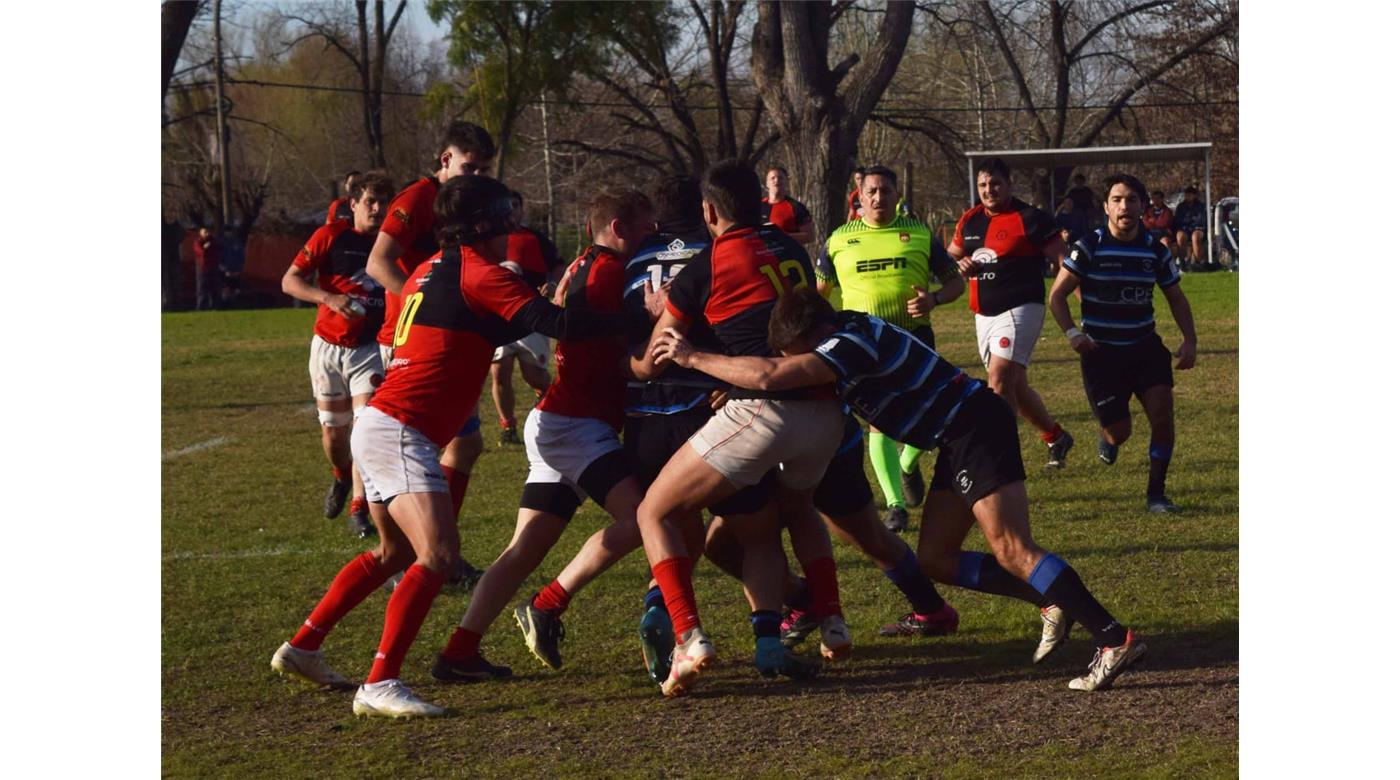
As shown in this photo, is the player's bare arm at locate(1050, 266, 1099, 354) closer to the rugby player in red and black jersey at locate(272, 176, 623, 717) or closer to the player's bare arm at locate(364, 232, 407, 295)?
the player's bare arm at locate(364, 232, 407, 295)

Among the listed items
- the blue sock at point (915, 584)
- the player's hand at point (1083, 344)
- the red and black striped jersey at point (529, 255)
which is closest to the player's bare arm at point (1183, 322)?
the player's hand at point (1083, 344)

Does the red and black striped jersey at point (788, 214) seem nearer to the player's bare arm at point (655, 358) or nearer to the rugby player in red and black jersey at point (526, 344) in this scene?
the rugby player in red and black jersey at point (526, 344)

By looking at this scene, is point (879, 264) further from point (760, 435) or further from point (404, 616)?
point (404, 616)

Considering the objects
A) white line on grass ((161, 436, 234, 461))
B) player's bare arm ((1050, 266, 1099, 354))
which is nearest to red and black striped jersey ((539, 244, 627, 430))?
player's bare arm ((1050, 266, 1099, 354))

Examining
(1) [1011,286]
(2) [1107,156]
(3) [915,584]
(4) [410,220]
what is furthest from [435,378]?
(2) [1107,156]

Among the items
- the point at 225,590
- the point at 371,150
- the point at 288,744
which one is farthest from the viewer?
the point at 371,150

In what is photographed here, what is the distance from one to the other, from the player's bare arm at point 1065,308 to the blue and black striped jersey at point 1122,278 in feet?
0.29

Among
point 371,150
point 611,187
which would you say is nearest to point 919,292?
point 611,187

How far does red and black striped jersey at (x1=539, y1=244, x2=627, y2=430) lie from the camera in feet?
19.0

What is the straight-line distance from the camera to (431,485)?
5.52 meters

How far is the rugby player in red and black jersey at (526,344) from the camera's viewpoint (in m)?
7.47

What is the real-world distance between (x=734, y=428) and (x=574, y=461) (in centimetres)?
75

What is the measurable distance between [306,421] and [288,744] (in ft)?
32.6

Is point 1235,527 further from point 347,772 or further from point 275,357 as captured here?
point 275,357
